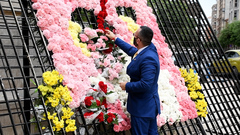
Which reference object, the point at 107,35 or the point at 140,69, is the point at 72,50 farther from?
the point at 140,69

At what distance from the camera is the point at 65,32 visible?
3.39 m

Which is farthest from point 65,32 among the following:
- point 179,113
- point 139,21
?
point 179,113

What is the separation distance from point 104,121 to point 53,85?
800 mm

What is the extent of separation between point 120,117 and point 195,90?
200cm

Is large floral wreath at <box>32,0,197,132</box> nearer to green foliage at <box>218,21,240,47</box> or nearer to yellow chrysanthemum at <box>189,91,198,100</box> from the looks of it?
yellow chrysanthemum at <box>189,91,198,100</box>

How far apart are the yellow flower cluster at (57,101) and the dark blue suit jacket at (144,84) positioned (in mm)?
743

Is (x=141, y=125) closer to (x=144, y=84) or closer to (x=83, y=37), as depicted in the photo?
(x=144, y=84)

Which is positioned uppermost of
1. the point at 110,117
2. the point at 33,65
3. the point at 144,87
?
the point at 33,65

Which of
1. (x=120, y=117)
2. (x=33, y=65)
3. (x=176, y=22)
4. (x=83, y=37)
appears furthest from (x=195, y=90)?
(x=33, y=65)

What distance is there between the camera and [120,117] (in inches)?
126

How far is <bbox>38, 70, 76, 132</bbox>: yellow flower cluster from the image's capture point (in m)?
2.71

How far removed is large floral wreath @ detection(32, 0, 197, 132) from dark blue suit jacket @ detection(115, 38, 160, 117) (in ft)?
1.58

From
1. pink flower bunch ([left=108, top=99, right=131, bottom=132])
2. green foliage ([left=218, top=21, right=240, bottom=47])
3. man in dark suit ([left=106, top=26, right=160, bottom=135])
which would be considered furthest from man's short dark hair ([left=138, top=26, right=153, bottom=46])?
green foliage ([left=218, top=21, right=240, bottom=47])

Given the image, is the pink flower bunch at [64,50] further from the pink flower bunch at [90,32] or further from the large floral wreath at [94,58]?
the pink flower bunch at [90,32]
